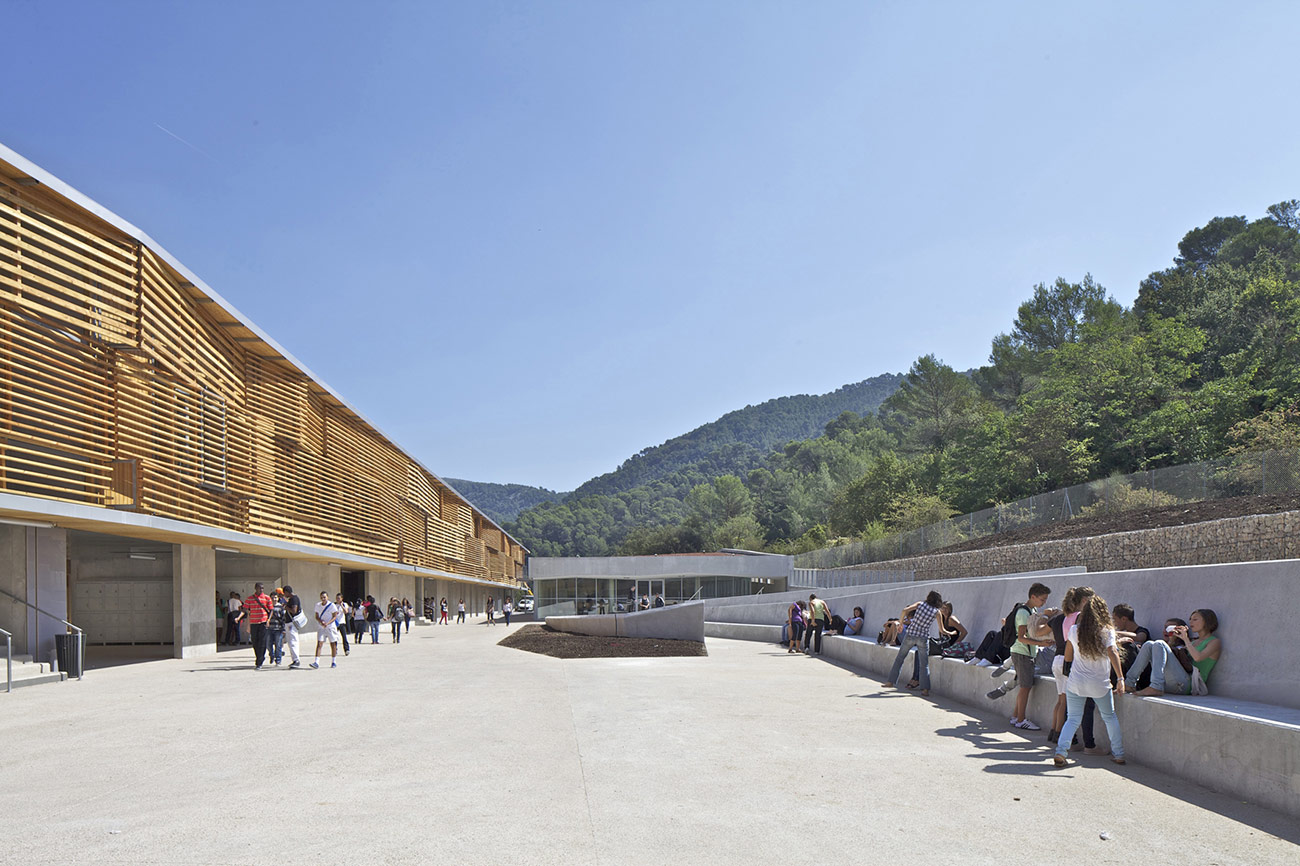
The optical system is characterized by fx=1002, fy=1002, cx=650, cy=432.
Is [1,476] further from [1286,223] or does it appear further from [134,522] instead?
[1286,223]

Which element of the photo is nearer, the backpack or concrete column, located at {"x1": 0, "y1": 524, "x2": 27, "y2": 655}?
the backpack

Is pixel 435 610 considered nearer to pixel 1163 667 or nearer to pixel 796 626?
pixel 796 626

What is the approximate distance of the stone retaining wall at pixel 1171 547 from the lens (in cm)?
1623

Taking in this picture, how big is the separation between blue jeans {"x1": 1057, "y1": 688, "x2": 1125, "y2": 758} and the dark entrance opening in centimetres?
3957

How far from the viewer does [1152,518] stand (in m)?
22.0

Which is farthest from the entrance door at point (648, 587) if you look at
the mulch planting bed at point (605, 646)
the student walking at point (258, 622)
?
the student walking at point (258, 622)

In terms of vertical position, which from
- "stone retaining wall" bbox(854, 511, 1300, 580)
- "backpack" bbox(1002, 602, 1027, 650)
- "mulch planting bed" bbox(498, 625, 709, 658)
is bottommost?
"mulch planting bed" bbox(498, 625, 709, 658)

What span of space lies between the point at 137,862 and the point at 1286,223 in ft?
265

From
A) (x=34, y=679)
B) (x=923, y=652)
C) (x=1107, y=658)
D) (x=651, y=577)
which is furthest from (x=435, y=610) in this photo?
(x=1107, y=658)

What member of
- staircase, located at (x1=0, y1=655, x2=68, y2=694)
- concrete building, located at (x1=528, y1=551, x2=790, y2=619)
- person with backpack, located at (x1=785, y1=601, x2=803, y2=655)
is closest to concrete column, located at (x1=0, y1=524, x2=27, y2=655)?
staircase, located at (x1=0, y1=655, x2=68, y2=694)

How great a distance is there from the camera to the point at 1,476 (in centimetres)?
1534

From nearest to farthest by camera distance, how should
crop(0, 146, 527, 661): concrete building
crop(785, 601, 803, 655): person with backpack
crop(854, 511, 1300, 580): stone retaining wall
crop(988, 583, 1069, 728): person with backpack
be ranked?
1. crop(988, 583, 1069, 728): person with backpack
2. crop(854, 511, 1300, 580): stone retaining wall
3. crop(0, 146, 527, 661): concrete building
4. crop(785, 601, 803, 655): person with backpack

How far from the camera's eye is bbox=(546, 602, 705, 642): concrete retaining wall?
89.2 ft

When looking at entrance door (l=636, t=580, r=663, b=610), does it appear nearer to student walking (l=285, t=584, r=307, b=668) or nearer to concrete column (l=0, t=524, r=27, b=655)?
student walking (l=285, t=584, r=307, b=668)
